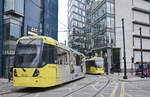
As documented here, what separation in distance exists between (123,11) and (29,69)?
3839cm

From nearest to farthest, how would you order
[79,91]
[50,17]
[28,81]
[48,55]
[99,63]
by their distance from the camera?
[28,81], [79,91], [48,55], [99,63], [50,17]

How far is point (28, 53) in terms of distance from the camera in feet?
37.9

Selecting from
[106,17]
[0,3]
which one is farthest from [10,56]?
[106,17]

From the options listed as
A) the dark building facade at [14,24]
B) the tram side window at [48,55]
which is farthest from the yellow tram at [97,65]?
the tram side window at [48,55]

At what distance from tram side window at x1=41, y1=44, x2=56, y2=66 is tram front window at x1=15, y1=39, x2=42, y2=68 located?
15.0 inches

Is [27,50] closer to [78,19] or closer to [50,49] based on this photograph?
[50,49]

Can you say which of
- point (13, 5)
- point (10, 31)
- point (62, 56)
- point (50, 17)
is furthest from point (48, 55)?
point (50, 17)

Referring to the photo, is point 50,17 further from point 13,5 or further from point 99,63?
point 99,63

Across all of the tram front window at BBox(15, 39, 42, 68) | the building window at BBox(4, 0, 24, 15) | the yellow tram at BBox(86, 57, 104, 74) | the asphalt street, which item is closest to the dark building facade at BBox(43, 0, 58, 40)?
the building window at BBox(4, 0, 24, 15)

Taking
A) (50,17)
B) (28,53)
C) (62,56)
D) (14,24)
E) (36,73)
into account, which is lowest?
(36,73)

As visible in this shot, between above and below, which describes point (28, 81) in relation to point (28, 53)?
below

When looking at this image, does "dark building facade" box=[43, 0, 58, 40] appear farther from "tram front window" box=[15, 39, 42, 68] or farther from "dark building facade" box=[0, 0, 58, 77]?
"tram front window" box=[15, 39, 42, 68]

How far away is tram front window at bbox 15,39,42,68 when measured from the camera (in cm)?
1141

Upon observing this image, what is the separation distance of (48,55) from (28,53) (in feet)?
4.28
